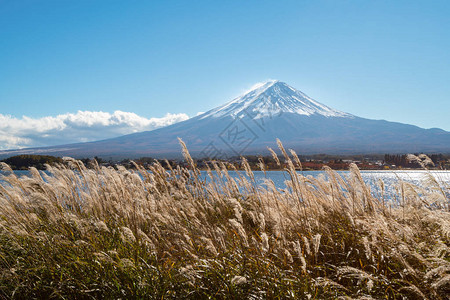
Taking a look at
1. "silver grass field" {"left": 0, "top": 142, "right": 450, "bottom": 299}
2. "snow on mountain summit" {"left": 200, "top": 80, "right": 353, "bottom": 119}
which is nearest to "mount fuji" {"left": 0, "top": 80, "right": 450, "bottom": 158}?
"snow on mountain summit" {"left": 200, "top": 80, "right": 353, "bottom": 119}

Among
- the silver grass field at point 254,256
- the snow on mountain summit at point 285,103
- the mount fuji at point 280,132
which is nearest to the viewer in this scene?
the silver grass field at point 254,256

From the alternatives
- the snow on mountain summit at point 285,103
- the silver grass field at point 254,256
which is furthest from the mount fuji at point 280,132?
the silver grass field at point 254,256

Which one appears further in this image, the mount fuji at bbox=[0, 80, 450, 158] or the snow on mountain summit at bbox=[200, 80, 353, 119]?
the snow on mountain summit at bbox=[200, 80, 353, 119]

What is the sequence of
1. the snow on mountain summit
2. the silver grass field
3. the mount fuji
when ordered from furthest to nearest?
the snow on mountain summit
the mount fuji
the silver grass field

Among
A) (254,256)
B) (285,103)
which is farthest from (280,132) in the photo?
(254,256)

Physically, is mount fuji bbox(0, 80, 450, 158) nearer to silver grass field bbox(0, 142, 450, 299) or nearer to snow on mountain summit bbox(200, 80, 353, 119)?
snow on mountain summit bbox(200, 80, 353, 119)

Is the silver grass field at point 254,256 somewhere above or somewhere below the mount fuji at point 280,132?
below

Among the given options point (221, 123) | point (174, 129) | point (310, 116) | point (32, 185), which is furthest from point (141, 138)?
point (32, 185)

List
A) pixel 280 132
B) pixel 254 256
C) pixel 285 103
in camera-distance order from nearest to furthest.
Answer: pixel 254 256 → pixel 280 132 → pixel 285 103

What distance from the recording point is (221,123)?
445 ft

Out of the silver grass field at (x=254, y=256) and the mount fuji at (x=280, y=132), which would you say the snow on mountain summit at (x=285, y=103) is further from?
the silver grass field at (x=254, y=256)

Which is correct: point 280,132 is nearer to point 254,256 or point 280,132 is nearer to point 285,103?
point 285,103

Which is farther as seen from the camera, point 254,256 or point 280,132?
point 280,132

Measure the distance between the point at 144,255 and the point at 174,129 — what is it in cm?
14557
